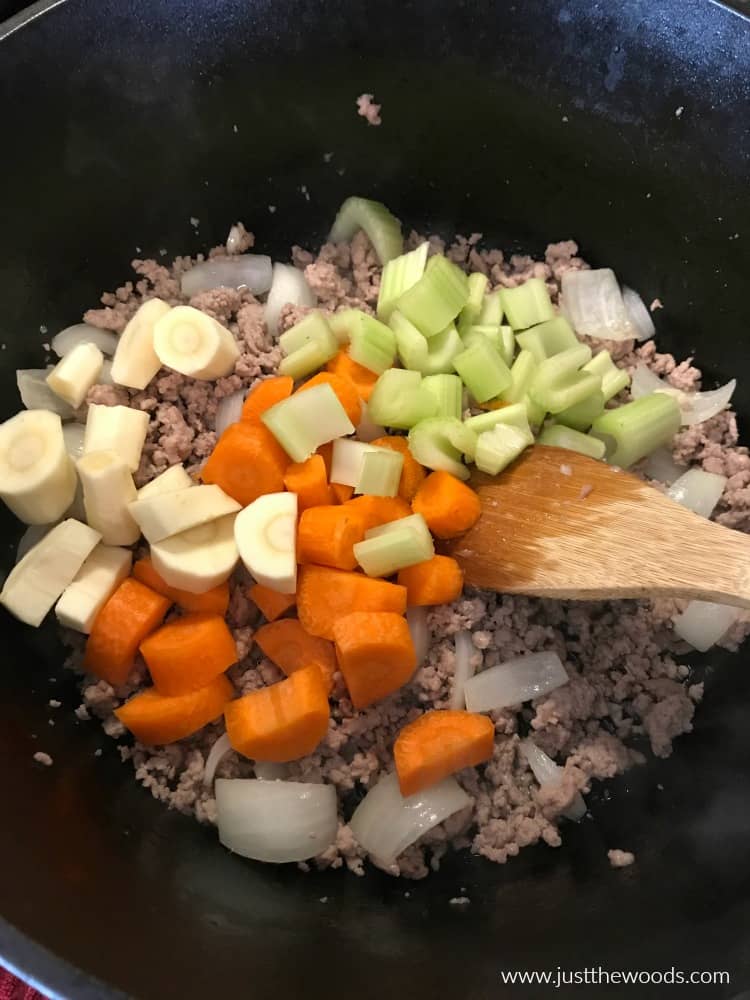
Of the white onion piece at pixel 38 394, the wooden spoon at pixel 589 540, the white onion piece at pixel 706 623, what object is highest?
the white onion piece at pixel 38 394

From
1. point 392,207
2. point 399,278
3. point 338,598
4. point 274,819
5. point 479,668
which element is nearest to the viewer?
point 274,819

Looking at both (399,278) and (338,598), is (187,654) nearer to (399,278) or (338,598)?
(338,598)

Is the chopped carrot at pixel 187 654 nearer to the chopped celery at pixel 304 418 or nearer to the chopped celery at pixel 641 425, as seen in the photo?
the chopped celery at pixel 304 418

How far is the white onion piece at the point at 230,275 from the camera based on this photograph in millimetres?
2125

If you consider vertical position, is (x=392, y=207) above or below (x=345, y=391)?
above

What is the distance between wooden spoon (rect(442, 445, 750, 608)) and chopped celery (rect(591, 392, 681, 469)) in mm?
183

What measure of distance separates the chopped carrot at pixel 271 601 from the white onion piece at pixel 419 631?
272 millimetres

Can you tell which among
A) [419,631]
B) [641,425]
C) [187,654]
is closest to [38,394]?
[187,654]

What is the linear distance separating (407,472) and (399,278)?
21.9 inches

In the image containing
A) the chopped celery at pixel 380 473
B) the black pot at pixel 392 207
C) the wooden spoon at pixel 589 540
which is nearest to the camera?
the black pot at pixel 392 207

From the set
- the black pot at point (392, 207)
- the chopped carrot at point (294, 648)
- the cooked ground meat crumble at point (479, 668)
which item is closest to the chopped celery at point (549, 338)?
the cooked ground meat crumble at point (479, 668)

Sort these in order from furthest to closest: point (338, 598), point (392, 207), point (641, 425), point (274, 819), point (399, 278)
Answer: point (392, 207), point (399, 278), point (641, 425), point (338, 598), point (274, 819)

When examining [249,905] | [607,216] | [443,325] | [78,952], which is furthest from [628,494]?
[78,952]

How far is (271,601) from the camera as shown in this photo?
180 centimetres
